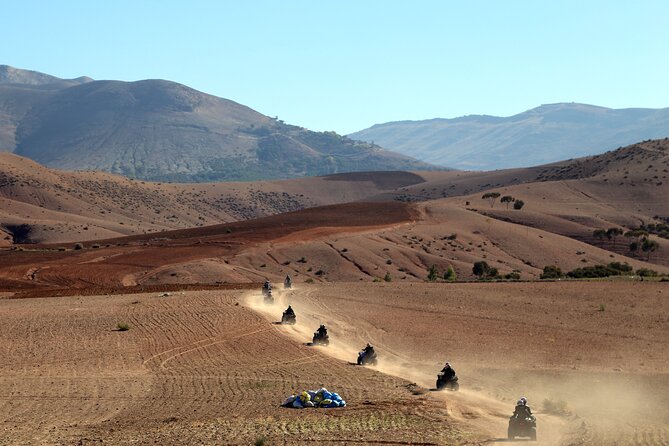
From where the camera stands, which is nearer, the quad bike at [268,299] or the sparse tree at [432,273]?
the quad bike at [268,299]

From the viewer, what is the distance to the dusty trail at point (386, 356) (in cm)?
2191

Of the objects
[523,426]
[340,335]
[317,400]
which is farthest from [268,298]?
[523,426]

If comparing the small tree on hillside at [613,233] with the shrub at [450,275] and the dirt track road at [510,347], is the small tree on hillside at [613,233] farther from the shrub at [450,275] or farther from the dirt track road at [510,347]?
Answer: the dirt track road at [510,347]

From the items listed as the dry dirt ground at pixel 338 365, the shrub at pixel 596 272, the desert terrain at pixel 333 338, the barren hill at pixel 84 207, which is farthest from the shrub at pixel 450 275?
the barren hill at pixel 84 207

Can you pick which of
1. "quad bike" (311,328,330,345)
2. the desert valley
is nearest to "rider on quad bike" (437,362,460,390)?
the desert valley

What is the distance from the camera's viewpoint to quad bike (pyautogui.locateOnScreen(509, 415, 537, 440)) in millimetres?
20078

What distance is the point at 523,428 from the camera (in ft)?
66.0

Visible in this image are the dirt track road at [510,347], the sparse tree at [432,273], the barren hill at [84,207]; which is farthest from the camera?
the barren hill at [84,207]

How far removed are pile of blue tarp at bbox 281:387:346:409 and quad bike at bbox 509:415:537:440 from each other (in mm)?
5002

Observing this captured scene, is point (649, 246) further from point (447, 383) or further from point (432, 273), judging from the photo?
point (447, 383)

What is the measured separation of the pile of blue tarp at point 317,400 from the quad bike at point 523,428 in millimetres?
5002

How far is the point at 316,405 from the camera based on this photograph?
918 inches

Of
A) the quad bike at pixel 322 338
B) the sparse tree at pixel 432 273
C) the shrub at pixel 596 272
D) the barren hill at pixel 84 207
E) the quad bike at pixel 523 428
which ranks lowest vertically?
the barren hill at pixel 84 207

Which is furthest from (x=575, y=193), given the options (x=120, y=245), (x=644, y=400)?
(x=644, y=400)
